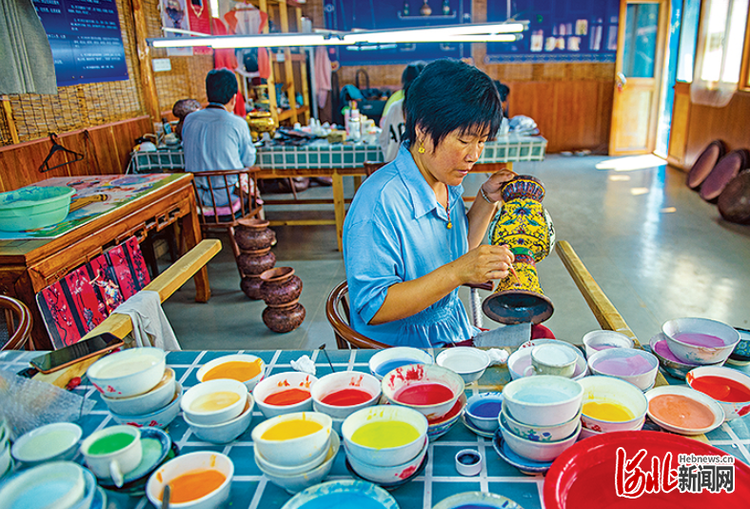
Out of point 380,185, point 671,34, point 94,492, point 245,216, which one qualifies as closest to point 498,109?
point 380,185

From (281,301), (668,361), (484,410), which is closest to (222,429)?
(484,410)

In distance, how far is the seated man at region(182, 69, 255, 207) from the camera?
381 cm

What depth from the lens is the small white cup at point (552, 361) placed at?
1.06 m

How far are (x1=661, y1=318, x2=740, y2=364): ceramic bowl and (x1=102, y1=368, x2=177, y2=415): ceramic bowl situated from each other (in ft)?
3.65

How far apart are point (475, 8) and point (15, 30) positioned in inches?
315

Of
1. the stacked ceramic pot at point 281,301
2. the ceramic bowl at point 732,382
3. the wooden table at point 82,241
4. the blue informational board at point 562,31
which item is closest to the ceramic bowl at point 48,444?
the ceramic bowl at point 732,382

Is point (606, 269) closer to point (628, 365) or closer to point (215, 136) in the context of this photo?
point (628, 365)

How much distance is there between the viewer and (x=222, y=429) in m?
0.94

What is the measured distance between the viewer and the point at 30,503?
2.53 feet

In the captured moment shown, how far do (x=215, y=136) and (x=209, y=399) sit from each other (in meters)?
3.17

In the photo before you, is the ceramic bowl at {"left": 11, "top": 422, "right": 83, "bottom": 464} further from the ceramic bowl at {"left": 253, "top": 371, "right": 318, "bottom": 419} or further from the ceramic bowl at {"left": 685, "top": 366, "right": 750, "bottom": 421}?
the ceramic bowl at {"left": 685, "top": 366, "right": 750, "bottom": 421}

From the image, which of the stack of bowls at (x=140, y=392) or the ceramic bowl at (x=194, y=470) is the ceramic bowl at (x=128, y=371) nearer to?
the stack of bowls at (x=140, y=392)

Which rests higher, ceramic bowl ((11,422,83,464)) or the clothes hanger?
the clothes hanger

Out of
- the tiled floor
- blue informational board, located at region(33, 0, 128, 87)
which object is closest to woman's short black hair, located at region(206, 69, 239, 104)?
blue informational board, located at region(33, 0, 128, 87)
